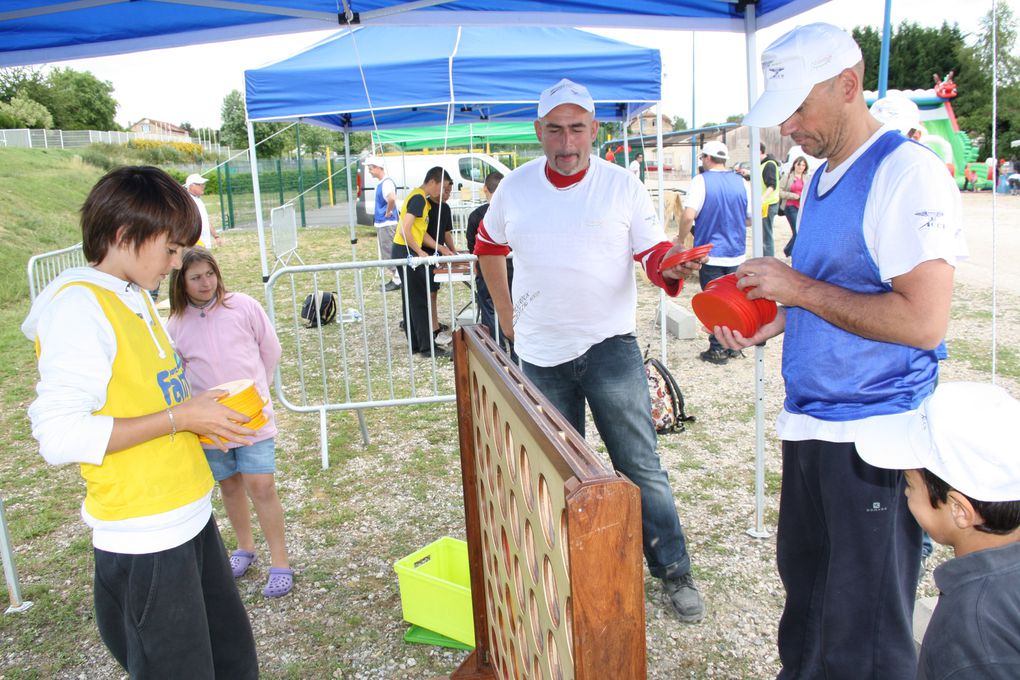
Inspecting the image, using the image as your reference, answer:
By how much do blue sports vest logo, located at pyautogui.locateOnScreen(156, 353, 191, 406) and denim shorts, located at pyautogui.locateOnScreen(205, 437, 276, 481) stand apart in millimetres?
1237

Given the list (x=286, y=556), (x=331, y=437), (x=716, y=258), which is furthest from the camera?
(x=716, y=258)

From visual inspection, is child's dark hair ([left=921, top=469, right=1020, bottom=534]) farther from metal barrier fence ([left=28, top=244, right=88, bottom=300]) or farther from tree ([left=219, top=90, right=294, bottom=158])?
tree ([left=219, top=90, right=294, bottom=158])

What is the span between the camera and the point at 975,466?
1.30m

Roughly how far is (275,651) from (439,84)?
4.32 meters

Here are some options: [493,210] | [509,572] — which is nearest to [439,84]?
[493,210]

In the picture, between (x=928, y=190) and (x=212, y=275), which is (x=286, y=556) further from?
(x=928, y=190)

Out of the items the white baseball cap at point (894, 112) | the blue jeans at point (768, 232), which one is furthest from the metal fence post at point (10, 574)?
the blue jeans at point (768, 232)

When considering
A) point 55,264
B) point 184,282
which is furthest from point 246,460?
point 55,264

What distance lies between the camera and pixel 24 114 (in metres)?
41.5

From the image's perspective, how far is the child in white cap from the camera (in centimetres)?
125

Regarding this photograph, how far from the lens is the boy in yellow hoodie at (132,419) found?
5.48ft

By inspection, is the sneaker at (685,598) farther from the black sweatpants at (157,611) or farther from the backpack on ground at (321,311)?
the backpack on ground at (321,311)

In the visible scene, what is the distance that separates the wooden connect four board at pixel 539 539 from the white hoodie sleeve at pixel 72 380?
3.08 feet

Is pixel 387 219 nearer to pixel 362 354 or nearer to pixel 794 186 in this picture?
pixel 362 354
